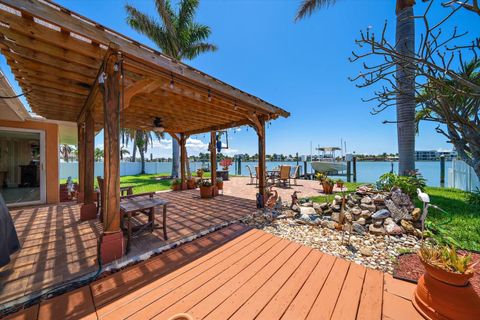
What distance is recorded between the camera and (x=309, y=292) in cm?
184

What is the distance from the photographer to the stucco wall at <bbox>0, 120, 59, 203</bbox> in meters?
5.72

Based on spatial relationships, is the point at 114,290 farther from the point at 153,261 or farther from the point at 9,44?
the point at 9,44

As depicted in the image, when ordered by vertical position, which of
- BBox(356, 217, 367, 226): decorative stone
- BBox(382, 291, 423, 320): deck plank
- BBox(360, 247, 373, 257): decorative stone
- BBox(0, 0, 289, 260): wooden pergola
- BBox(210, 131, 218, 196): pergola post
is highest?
BBox(0, 0, 289, 260): wooden pergola

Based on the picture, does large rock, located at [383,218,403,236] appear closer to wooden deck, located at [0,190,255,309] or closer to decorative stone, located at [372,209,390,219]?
decorative stone, located at [372,209,390,219]

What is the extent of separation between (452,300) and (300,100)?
1433cm

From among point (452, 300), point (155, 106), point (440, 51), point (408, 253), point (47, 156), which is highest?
point (155, 106)

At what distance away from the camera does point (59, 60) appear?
263 centimetres

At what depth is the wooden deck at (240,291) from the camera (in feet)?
5.24

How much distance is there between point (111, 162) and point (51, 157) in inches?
215

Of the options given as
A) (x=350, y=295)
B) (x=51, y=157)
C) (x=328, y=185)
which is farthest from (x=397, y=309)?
(x=51, y=157)

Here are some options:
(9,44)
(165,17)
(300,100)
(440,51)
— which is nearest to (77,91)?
(9,44)

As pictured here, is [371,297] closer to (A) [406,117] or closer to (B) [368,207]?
(B) [368,207]

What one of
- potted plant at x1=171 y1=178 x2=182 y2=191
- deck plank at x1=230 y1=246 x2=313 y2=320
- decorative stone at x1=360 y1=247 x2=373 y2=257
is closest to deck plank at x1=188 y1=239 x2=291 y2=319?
deck plank at x1=230 y1=246 x2=313 y2=320

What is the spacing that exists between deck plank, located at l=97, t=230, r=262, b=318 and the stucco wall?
6226 mm
